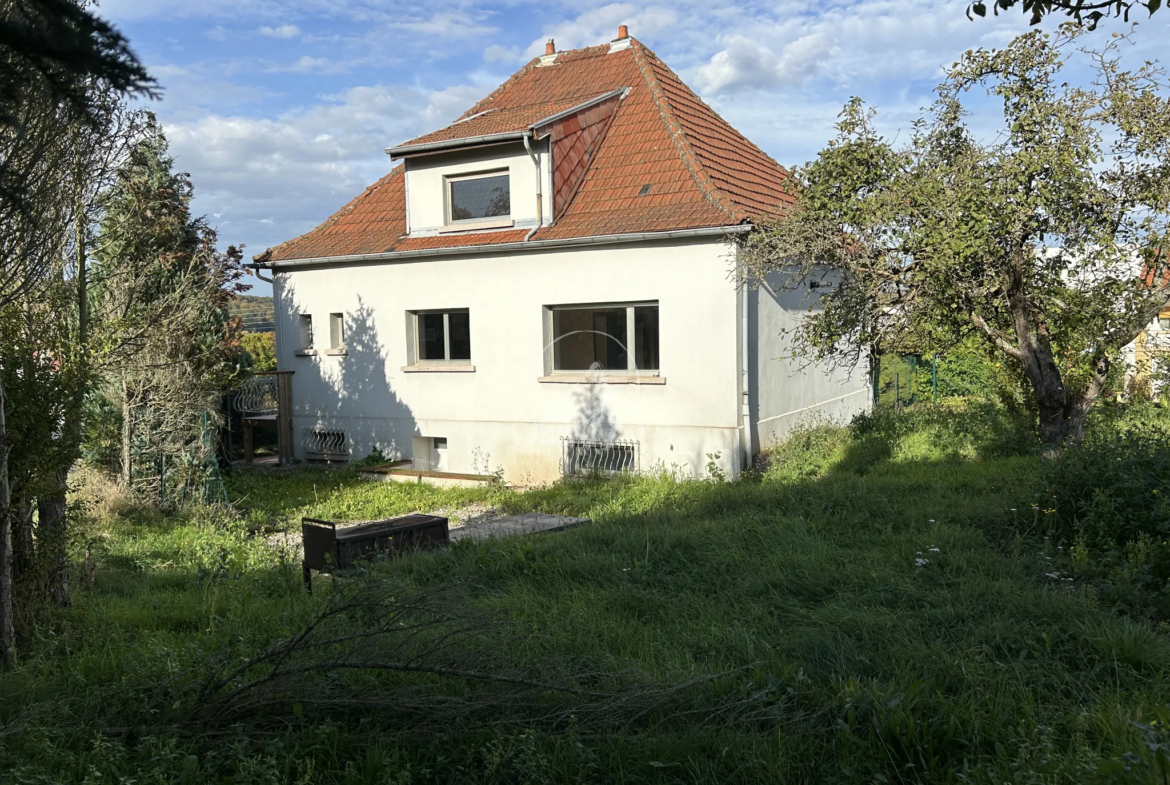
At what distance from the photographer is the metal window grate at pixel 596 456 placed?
44.9 feet

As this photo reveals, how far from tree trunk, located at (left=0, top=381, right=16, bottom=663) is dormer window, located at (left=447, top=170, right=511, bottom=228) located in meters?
10.3

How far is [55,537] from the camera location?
235 inches

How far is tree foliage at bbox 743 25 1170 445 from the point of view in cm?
942

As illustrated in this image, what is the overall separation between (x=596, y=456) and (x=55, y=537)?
883 cm

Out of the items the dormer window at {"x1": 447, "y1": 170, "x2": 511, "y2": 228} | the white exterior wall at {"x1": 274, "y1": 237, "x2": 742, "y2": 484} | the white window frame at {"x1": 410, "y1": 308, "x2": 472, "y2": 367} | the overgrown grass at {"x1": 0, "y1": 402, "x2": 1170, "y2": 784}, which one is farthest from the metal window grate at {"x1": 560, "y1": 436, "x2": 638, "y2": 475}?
the overgrown grass at {"x1": 0, "y1": 402, "x2": 1170, "y2": 784}

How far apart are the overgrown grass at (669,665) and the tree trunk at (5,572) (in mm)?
155

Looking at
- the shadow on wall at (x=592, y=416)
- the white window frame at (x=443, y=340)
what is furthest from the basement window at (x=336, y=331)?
the shadow on wall at (x=592, y=416)

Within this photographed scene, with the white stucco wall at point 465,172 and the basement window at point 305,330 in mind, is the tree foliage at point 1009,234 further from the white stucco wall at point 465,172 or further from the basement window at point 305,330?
the basement window at point 305,330

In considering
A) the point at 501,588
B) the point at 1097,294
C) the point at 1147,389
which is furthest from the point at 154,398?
the point at 1147,389

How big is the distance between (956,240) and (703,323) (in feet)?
13.6

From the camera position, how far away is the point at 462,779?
3633mm

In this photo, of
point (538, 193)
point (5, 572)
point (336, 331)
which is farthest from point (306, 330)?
point (5, 572)

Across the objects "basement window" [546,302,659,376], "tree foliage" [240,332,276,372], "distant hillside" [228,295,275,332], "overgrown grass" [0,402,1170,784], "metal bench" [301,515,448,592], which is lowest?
"overgrown grass" [0,402,1170,784]

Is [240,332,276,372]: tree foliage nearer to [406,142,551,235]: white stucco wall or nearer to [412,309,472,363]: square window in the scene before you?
[412,309,472,363]: square window
